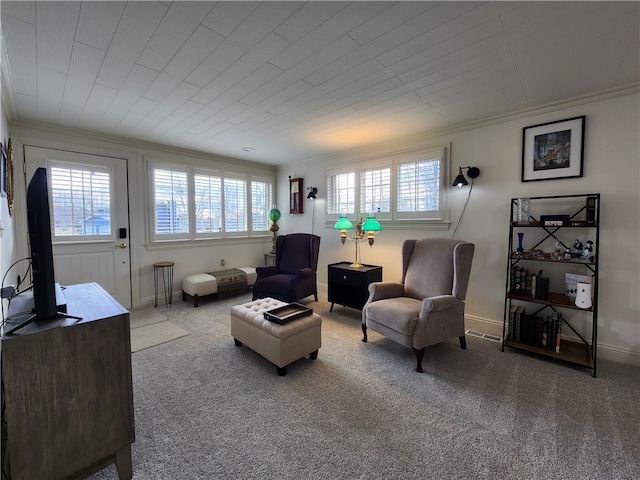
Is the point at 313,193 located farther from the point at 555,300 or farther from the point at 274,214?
the point at 555,300

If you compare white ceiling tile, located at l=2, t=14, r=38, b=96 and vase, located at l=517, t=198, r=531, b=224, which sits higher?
white ceiling tile, located at l=2, t=14, r=38, b=96

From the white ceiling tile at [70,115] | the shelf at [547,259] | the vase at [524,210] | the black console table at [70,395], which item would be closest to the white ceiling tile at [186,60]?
the white ceiling tile at [70,115]

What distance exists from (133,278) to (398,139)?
13.7 feet

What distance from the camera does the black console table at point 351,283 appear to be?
3583mm

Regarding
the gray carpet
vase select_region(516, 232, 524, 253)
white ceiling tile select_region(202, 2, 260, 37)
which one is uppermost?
white ceiling tile select_region(202, 2, 260, 37)

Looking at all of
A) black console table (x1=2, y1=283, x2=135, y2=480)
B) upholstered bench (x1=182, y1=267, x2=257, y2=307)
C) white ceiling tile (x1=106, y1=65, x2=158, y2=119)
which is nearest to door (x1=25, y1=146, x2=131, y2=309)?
upholstered bench (x1=182, y1=267, x2=257, y2=307)

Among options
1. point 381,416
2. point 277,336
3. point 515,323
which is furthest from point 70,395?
point 515,323

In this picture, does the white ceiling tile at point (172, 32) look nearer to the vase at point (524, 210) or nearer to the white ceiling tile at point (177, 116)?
the white ceiling tile at point (177, 116)

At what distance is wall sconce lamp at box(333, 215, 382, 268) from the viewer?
11.6 feet

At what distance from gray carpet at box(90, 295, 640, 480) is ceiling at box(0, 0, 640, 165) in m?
2.38

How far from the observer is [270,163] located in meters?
5.41

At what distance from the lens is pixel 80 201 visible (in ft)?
11.6

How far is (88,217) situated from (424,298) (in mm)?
4206

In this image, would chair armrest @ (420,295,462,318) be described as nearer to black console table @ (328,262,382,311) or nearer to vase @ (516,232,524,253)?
vase @ (516,232,524,253)
